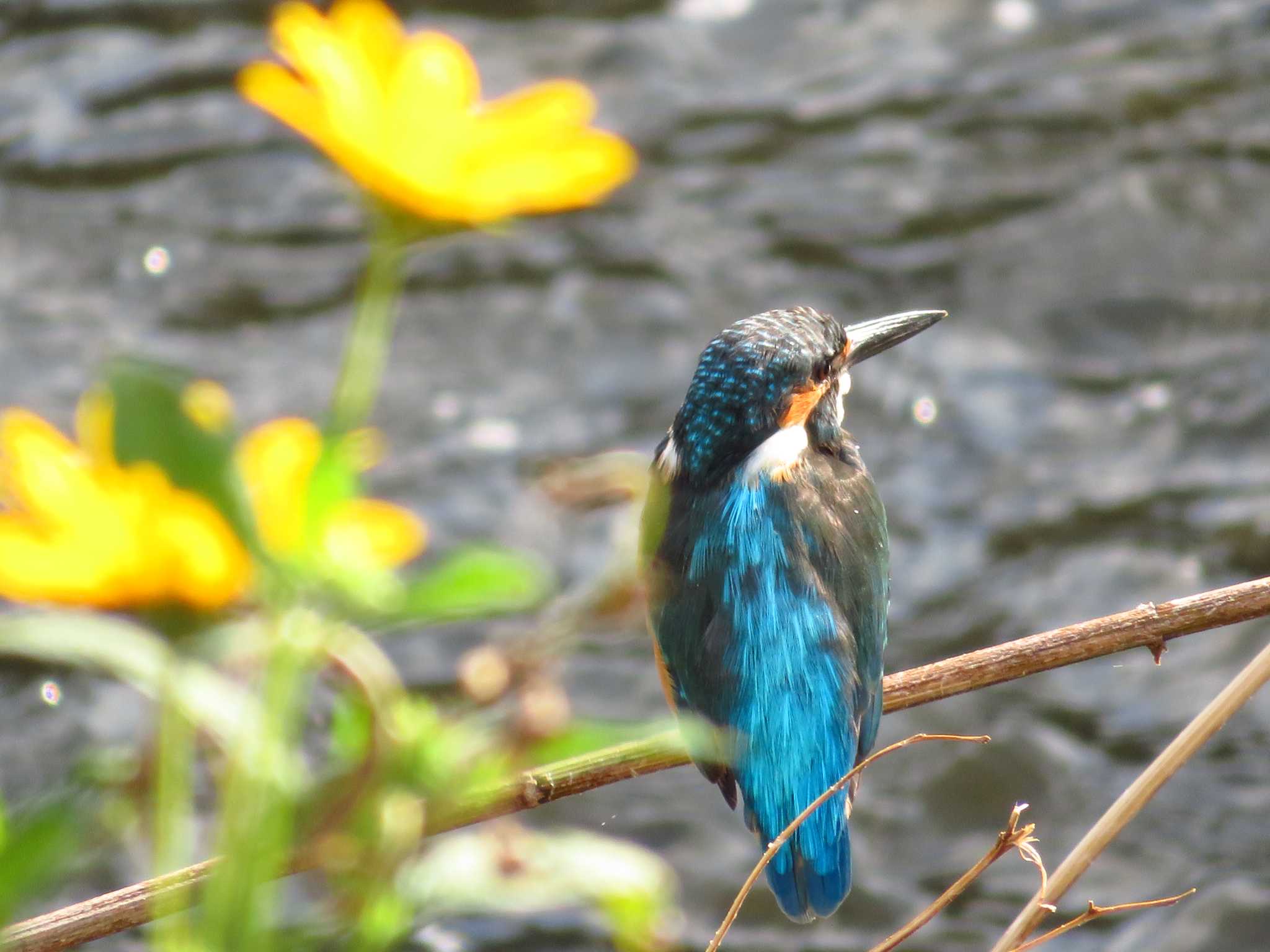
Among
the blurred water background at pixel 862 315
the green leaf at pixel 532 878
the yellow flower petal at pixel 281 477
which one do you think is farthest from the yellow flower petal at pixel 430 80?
the blurred water background at pixel 862 315

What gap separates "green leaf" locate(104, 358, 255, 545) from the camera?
2.14 feet

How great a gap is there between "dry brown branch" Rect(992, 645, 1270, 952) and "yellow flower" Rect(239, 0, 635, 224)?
89cm

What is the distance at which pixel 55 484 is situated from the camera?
707mm

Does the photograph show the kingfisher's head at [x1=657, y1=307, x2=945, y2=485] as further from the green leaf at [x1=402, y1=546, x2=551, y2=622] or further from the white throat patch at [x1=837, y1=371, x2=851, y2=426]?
the green leaf at [x1=402, y1=546, x2=551, y2=622]

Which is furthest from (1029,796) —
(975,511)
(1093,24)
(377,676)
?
(377,676)

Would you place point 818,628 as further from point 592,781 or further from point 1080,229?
point 1080,229

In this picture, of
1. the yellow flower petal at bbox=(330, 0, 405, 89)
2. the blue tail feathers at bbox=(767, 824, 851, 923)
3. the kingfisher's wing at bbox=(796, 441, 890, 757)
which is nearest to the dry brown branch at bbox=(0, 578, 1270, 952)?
the kingfisher's wing at bbox=(796, 441, 890, 757)

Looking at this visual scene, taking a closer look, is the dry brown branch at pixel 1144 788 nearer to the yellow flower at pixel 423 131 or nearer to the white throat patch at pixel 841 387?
the yellow flower at pixel 423 131

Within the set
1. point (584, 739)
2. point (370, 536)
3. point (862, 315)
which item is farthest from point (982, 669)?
point (862, 315)

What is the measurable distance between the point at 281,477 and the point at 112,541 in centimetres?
12

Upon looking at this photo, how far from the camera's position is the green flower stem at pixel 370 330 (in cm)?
77

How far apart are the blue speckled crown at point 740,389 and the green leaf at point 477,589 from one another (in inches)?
67.1

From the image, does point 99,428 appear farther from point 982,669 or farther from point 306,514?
point 982,669

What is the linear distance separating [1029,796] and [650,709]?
3.06 ft
